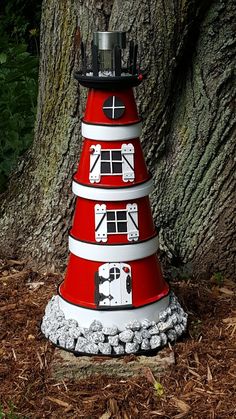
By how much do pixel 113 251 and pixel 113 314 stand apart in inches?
11.5

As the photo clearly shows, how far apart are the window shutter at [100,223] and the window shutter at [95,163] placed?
0.13 metres

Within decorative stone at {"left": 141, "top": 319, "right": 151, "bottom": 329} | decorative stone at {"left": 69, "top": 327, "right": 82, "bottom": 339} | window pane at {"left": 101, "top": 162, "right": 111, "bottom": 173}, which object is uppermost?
window pane at {"left": 101, "top": 162, "right": 111, "bottom": 173}

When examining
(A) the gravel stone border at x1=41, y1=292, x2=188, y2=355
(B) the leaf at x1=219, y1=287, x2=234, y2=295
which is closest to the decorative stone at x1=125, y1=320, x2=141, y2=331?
(A) the gravel stone border at x1=41, y1=292, x2=188, y2=355

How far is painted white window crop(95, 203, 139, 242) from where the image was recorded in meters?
3.57

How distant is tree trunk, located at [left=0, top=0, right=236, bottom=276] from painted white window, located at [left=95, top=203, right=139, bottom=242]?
920 millimetres

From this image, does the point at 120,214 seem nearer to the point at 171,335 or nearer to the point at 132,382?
the point at 171,335

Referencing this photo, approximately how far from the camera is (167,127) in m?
4.41

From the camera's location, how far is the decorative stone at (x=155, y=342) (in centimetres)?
364

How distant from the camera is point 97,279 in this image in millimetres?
3621

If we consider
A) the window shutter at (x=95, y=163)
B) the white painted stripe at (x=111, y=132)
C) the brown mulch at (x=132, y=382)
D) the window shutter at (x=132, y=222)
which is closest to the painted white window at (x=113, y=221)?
the window shutter at (x=132, y=222)

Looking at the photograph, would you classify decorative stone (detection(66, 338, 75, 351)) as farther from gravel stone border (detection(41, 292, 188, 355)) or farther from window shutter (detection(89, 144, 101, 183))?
window shutter (detection(89, 144, 101, 183))

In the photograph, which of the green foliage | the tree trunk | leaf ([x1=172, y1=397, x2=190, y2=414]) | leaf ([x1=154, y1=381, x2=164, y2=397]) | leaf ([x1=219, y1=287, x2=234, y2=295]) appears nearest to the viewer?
leaf ([x1=172, y1=397, x2=190, y2=414])

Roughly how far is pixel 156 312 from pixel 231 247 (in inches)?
38.8

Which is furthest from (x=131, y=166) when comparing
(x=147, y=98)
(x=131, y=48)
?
(x=147, y=98)
